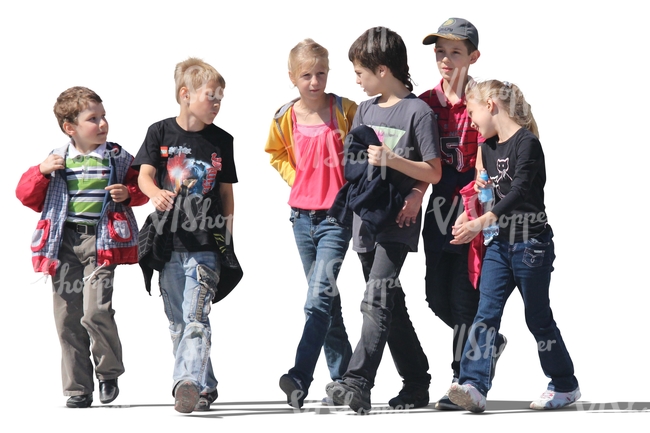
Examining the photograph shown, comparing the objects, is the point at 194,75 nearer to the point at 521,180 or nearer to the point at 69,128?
the point at 69,128

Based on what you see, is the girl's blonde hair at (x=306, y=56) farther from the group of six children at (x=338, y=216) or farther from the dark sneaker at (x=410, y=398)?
the dark sneaker at (x=410, y=398)

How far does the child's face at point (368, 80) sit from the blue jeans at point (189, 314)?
147cm

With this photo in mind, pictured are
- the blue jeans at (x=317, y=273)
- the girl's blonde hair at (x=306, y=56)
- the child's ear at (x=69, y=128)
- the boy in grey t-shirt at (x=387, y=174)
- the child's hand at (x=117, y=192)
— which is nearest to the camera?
the boy in grey t-shirt at (x=387, y=174)

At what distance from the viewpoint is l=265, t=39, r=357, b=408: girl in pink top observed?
7.56m

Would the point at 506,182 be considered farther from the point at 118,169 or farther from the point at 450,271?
the point at 118,169

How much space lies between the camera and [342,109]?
780cm

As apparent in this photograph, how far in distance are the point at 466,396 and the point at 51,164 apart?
123 inches

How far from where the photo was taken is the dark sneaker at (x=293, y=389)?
7.46m

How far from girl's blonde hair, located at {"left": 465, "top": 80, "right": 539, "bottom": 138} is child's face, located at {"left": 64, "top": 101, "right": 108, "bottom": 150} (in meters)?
2.45

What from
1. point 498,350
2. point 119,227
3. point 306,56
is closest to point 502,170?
point 498,350

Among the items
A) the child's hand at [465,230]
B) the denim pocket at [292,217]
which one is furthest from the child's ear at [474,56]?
the denim pocket at [292,217]

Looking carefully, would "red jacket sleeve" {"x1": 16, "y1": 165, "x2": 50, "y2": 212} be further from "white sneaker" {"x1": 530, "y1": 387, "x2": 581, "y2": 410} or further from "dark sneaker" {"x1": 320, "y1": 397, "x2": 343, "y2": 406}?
"white sneaker" {"x1": 530, "y1": 387, "x2": 581, "y2": 410}

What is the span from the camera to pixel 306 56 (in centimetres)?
766

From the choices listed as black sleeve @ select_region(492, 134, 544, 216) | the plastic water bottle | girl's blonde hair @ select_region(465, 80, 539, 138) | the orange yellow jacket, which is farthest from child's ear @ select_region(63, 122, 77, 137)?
black sleeve @ select_region(492, 134, 544, 216)
